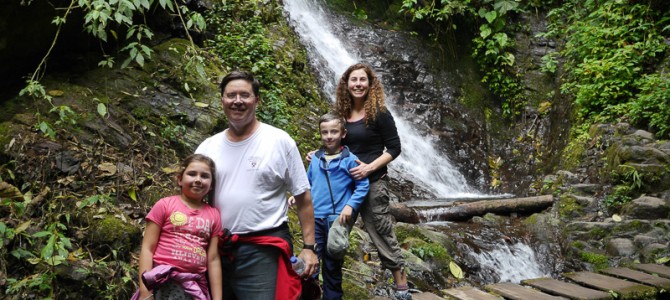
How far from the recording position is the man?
101 inches

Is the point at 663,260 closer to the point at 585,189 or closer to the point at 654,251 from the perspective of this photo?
the point at 654,251

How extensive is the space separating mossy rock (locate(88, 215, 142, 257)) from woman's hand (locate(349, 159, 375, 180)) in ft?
5.55

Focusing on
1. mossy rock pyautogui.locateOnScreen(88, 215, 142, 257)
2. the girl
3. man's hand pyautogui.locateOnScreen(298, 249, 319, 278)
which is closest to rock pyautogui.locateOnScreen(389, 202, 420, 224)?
mossy rock pyautogui.locateOnScreen(88, 215, 142, 257)

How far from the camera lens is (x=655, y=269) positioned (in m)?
5.14

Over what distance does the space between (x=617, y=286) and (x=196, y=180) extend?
3829 mm

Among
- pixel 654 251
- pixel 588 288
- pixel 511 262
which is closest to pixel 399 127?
pixel 511 262

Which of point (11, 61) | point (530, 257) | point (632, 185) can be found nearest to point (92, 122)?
point (11, 61)

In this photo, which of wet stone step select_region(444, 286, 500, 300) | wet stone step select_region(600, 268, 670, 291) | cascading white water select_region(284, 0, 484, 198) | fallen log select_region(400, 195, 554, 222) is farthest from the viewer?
cascading white water select_region(284, 0, 484, 198)

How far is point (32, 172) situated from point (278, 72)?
14.1ft

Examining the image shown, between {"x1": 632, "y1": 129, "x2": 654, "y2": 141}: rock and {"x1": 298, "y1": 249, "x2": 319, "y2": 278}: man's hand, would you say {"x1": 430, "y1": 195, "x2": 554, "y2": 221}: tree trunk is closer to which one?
{"x1": 632, "y1": 129, "x2": 654, "y2": 141}: rock

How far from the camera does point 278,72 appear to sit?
7.75 meters

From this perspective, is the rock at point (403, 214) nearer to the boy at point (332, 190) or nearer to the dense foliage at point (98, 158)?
the dense foliage at point (98, 158)

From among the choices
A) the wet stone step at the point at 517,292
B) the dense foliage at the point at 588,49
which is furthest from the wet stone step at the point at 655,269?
the dense foliage at the point at 588,49

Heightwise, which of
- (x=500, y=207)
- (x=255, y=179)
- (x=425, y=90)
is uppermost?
(x=425, y=90)
